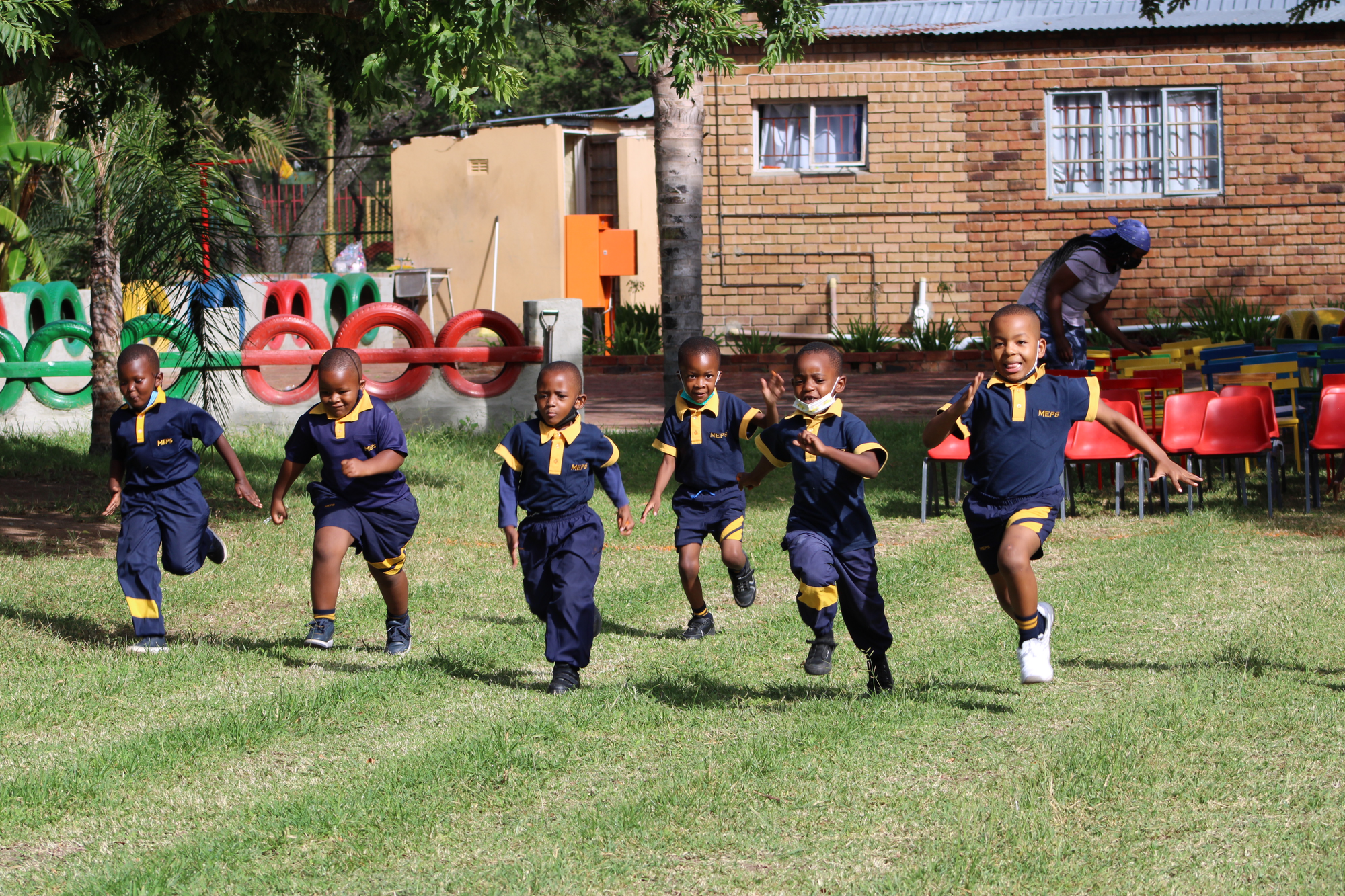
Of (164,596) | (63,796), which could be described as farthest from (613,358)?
(63,796)

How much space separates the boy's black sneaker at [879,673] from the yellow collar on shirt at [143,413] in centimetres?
382

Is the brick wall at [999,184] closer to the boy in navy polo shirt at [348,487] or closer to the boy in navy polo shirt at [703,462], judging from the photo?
the boy in navy polo shirt at [703,462]

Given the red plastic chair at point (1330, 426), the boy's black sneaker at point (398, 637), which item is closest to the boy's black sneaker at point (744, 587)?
the boy's black sneaker at point (398, 637)

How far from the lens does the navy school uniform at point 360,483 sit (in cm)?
706

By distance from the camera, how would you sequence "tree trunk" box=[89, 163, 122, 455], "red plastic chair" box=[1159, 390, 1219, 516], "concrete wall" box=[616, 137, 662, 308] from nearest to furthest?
"red plastic chair" box=[1159, 390, 1219, 516], "tree trunk" box=[89, 163, 122, 455], "concrete wall" box=[616, 137, 662, 308]

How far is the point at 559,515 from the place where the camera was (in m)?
6.46

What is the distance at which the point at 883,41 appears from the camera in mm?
21719

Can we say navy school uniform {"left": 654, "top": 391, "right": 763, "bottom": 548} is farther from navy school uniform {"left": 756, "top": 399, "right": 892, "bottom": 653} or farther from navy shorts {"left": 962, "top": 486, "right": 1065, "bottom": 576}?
navy shorts {"left": 962, "top": 486, "right": 1065, "bottom": 576}

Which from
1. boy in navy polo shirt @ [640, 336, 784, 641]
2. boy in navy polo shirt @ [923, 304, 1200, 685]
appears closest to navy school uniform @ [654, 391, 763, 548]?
boy in navy polo shirt @ [640, 336, 784, 641]

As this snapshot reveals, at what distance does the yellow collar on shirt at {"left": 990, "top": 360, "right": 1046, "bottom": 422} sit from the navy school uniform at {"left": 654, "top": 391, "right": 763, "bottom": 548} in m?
1.65

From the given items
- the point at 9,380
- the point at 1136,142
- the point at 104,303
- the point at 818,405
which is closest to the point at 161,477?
the point at 818,405

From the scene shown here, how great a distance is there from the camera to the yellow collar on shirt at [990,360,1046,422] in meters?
5.88

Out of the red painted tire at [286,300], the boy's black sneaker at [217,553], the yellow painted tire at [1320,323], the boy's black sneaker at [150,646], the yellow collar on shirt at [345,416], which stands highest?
the red painted tire at [286,300]

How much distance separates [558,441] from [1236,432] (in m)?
6.33
